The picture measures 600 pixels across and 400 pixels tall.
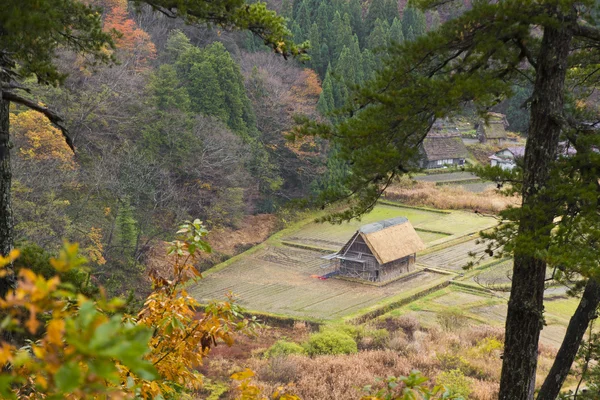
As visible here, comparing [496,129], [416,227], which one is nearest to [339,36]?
[416,227]

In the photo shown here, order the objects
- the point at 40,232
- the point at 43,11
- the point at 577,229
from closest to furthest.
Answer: the point at 43,11 < the point at 577,229 < the point at 40,232

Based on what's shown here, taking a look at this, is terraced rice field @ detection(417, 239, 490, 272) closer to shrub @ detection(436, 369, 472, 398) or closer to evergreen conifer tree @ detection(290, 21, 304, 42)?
shrub @ detection(436, 369, 472, 398)

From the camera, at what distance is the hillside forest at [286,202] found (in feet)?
12.5

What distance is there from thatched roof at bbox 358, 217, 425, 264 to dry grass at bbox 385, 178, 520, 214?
24.2 ft

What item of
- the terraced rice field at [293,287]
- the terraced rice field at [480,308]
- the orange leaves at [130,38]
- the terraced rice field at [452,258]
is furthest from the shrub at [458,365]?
the orange leaves at [130,38]

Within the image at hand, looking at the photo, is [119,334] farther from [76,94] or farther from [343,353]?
[76,94]

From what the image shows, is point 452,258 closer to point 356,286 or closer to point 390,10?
point 356,286

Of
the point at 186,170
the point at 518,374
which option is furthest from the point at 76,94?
the point at 518,374

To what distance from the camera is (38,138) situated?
59.2 feet

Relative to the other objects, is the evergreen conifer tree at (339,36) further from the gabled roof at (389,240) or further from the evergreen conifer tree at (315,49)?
the gabled roof at (389,240)

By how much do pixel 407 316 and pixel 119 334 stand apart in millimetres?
19098

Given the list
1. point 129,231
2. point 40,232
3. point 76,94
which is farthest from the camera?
point 76,94

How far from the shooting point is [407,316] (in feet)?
64.4

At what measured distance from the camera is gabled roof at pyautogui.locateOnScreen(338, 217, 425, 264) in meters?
23.2
